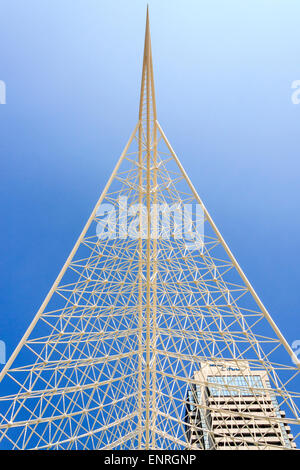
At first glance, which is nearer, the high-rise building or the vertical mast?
the high-rise building

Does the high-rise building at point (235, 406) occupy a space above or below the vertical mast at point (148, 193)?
below

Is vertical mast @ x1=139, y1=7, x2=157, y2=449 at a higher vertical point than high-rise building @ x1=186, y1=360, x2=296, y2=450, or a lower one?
higher

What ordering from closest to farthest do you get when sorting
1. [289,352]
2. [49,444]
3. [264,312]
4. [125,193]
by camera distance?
[289,352], [264,312], [49,444], [125,193]

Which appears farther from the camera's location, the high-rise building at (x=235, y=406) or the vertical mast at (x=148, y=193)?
the vertical mast at (x=148, y=193)

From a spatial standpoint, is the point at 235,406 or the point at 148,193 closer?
the point at 235,406

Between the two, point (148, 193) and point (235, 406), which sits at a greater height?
point (148, 193)

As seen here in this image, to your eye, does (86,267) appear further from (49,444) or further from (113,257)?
(49,444)

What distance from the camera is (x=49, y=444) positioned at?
691 inches
